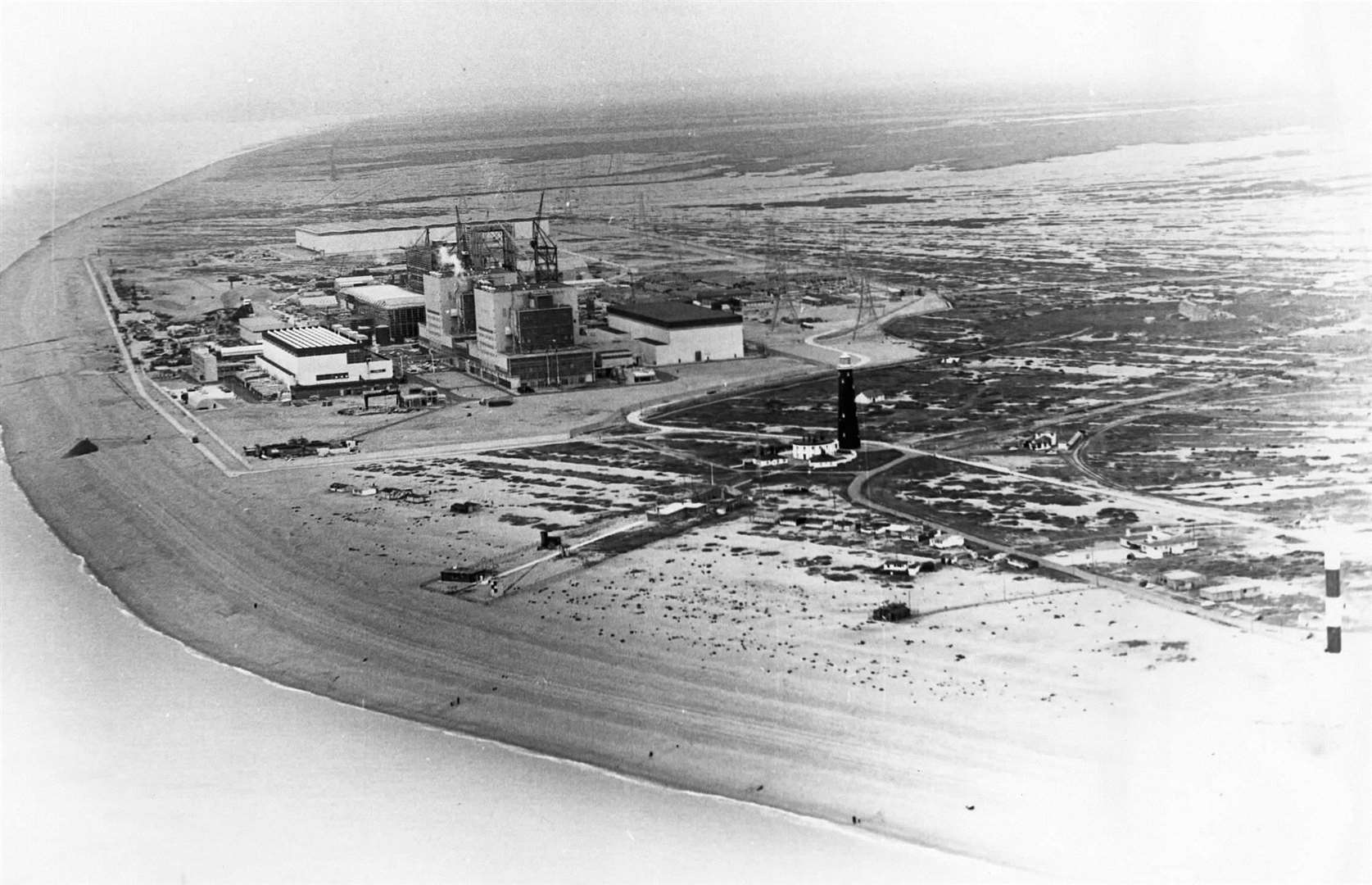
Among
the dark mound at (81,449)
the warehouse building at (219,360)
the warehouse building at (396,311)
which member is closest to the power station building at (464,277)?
the warehouse building at (396,311)

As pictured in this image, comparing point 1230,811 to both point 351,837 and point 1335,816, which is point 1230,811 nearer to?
point 1335,816

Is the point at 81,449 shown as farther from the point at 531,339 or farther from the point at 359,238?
the point at 359,238

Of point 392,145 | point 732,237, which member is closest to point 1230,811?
point 732,237

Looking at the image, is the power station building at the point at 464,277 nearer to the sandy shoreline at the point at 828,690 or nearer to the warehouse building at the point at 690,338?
the warehouse building at the point at 690,338

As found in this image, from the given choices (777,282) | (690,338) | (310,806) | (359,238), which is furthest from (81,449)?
(359,238)

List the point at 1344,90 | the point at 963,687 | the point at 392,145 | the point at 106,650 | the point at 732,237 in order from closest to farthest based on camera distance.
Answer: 1. the point at 963,687
2. the point at 106,650
3. the point at 1344,90
4. the point at 732,237
5. the point at 392,145

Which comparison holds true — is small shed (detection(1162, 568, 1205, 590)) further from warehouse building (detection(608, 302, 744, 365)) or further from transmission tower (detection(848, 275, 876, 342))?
transmission tower (detection(848, 275, 876, 342))
